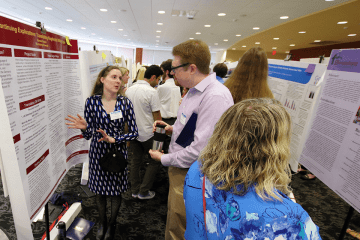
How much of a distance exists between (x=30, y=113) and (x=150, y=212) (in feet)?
6.13

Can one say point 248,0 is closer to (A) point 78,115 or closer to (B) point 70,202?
(A) point 78,115

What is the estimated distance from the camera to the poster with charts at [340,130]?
1260mm

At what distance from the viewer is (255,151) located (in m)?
0.62

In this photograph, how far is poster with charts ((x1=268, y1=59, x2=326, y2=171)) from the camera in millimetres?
1767

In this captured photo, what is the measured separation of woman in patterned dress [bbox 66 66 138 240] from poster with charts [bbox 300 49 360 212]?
162cm

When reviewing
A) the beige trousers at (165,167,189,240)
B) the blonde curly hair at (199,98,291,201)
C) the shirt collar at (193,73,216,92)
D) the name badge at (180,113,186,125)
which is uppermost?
the shirt collar at (193,73,216,92)

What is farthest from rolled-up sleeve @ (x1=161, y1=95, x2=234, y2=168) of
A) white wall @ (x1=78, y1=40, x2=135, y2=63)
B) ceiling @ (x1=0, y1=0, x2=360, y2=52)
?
white wall @ (x1=78, y1=40, x2=135, y2=63)

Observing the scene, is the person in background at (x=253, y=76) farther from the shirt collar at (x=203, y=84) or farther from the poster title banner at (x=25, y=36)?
the poster title banner at (x=25, y=36)

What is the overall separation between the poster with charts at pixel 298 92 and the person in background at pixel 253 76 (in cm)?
33

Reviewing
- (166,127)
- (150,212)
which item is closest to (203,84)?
(166,127)

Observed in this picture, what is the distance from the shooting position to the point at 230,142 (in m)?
0.65

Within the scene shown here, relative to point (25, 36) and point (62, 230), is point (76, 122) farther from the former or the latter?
point (62, 230)

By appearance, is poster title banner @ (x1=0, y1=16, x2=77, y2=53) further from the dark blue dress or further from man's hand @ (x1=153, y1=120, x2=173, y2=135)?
man's hand @ (x1=153, y1=120, x2=173, y2=135)

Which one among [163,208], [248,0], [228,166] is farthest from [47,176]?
[248,0]
